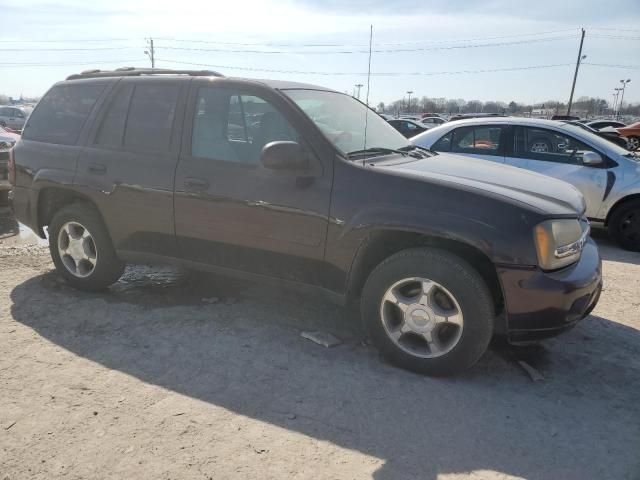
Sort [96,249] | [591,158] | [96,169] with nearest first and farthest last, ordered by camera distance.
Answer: [96,169] → [96,249] → [591,158]

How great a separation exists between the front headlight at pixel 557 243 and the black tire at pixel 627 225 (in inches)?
153

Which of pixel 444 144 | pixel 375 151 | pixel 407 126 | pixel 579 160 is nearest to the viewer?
pixel 375 151

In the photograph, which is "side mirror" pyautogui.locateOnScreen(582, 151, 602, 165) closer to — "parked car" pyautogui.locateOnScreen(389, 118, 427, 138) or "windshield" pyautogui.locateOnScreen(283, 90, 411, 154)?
"windshield" pyautogui.locateOnScreen(283, 90, 411, 154)

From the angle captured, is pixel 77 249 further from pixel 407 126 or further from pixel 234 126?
pixel 407 126

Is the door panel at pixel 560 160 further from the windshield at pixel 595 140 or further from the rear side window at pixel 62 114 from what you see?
the rear side window at pixel 62 114

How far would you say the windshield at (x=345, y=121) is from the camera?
3605 millimetres

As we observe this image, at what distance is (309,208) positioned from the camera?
3393mm

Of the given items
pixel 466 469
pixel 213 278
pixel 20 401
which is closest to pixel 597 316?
pixel 466 469

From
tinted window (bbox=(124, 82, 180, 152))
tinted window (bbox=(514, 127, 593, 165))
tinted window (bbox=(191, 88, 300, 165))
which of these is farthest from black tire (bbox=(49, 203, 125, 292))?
tinted window (bbox=(514, 127, 593, 165))

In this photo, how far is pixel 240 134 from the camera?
3750 millimetres

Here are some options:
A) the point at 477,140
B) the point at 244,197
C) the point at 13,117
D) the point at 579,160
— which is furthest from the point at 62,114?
the point at 13,117

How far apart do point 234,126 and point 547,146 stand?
459 cm

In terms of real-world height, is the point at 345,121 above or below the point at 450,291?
above

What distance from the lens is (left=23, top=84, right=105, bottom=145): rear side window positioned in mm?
4406
